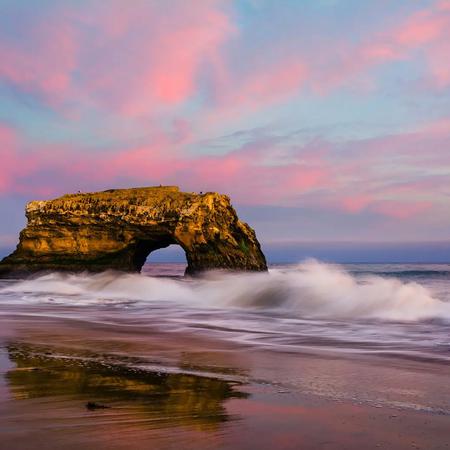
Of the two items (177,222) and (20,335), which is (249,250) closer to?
(177,222)

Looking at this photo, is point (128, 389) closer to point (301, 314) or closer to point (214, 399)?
point (214, 399)

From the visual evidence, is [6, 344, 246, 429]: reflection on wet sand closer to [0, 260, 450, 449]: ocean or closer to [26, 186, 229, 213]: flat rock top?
[0, 260, 450, 449]: ocean

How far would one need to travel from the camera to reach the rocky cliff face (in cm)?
3159

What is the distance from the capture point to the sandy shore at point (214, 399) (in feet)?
10.2

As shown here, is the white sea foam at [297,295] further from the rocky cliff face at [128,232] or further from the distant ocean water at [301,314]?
the rocky cliff face at [128,232]

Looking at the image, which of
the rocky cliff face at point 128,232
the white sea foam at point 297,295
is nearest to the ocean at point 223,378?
the white sea foam at point 297,295

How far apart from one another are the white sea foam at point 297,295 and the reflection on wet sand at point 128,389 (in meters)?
9.17

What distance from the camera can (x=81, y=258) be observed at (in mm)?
34375

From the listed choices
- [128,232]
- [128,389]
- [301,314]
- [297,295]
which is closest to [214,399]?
[128,389]

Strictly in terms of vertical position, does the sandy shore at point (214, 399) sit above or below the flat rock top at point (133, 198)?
below

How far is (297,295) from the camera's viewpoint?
17.6 m

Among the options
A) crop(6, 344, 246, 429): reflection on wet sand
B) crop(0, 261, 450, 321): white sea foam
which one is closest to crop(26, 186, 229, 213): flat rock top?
crop(0, 261, 450, 321): white sea foam

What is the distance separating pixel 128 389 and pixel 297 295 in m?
13.6

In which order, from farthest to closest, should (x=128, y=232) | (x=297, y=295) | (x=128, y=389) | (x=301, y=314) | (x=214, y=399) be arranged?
1. (x=128, y=232)
2. (x=297, y=295)
3. (x=301, y=314)
4. (x=128, y=389)
5. (x=214, y=399)
